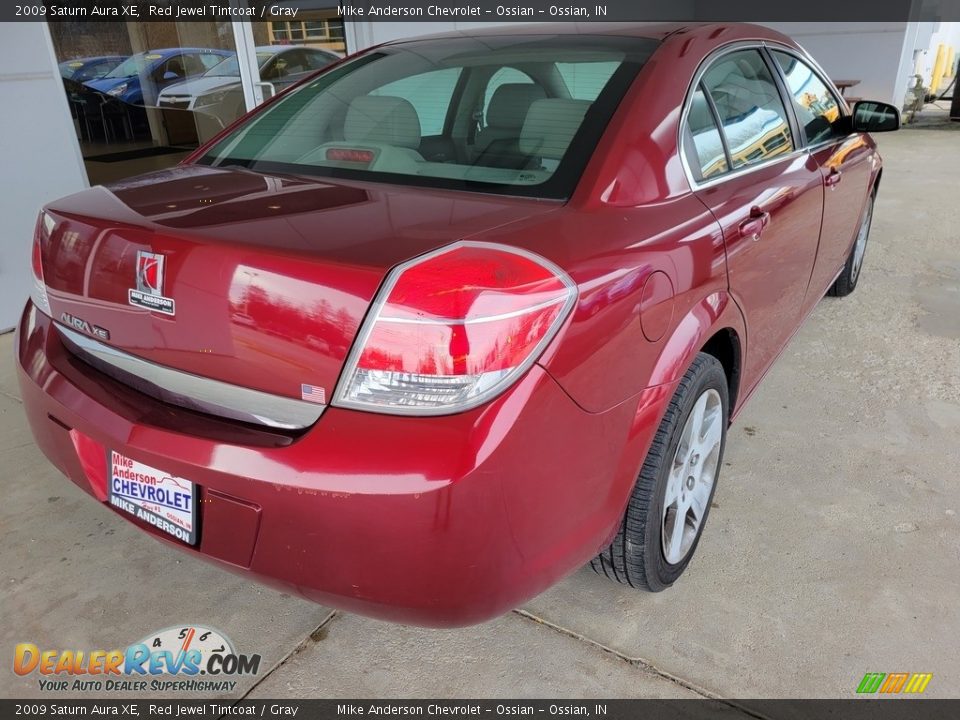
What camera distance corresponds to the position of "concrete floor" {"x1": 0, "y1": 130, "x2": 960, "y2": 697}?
1.78 m

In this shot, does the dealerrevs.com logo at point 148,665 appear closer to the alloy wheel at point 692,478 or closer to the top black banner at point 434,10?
the alloy wheel at point 692,478

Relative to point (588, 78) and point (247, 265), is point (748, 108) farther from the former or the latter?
point (247, 265)

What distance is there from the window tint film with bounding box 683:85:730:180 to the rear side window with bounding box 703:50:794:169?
0.23 ft

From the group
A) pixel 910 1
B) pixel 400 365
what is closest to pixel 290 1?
pixel 400 365

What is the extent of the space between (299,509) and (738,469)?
180 centimetres

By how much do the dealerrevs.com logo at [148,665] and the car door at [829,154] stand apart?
8.01 feet

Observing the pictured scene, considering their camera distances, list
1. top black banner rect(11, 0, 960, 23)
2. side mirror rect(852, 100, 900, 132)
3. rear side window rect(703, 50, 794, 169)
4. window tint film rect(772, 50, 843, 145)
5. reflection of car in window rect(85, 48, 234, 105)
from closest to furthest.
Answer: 1. rear side window rect(703, 50, 794, 169)
2. window tint film rect(772, 50, 843, 145)
3. side mirror rect(852, 100, 900, 132)
4. top black banner rect(11, 0, 960, 23)
5. reflection of car in window rect(85, 48, 234, 105)

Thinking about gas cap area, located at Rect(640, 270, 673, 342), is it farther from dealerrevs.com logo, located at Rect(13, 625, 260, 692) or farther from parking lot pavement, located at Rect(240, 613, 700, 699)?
dealerrevs.com logo, located at Rect(13, 625, 260, 692)

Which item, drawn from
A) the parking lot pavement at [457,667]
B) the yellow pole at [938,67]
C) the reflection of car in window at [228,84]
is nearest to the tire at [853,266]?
the parking lot pavement at [457,667]

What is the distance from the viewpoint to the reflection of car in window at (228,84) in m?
5.65
